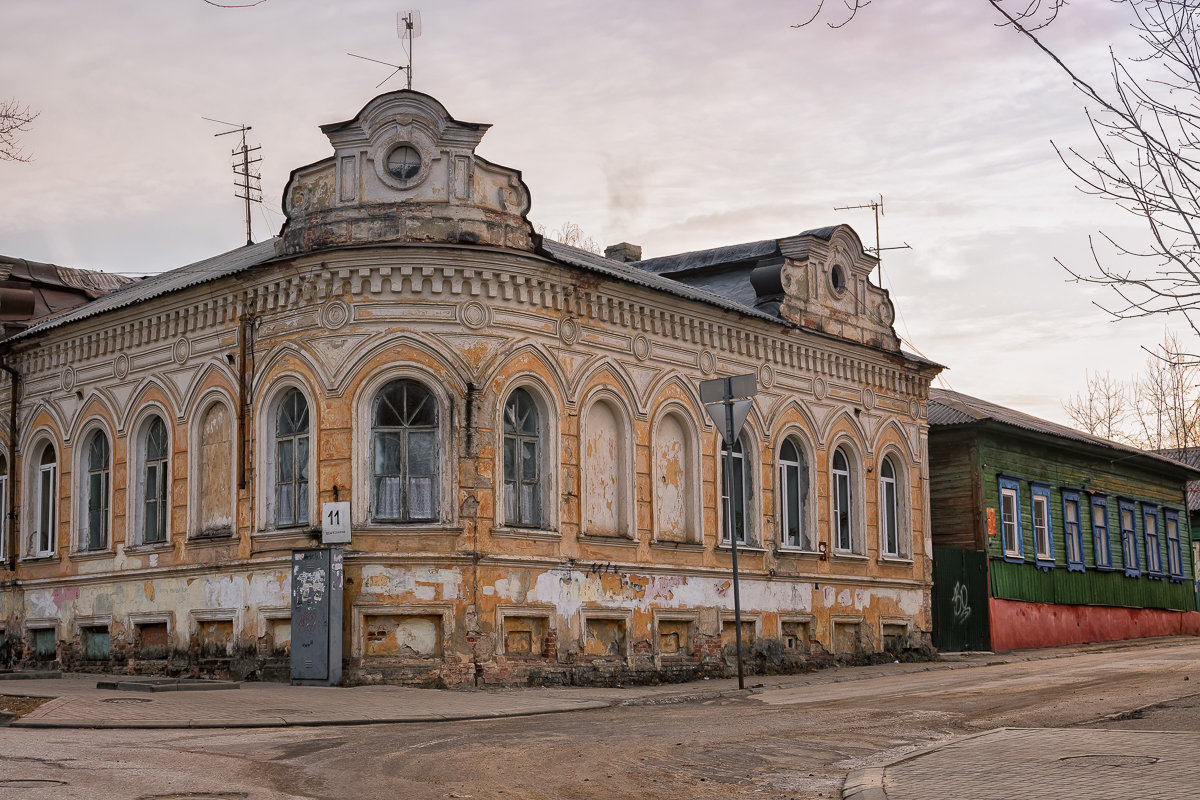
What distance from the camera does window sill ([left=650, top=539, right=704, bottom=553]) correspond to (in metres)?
21.0

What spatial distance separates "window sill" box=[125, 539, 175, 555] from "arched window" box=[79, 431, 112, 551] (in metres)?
1.04

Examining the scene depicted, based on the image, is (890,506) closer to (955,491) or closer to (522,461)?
(955,491)

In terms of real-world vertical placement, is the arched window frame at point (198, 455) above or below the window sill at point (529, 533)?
above

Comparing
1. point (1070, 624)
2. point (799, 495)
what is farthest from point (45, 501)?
point (1070, 624)

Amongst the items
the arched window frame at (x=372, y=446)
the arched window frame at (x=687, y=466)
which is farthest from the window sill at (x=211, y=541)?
the arched window frame at (x=687, y=466)

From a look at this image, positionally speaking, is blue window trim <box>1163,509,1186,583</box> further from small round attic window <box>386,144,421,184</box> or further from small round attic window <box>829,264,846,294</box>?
small round attic window <box>386,144,421,184</box>

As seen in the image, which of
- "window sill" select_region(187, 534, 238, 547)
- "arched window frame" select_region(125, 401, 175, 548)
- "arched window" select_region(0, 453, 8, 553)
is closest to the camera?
"window sill" select_region(187, 534, 238, 547)

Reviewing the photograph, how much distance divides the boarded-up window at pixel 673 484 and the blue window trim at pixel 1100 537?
16.7 m

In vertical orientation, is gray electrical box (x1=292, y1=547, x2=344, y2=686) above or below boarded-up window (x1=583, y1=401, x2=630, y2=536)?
below

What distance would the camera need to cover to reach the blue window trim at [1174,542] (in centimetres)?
3959

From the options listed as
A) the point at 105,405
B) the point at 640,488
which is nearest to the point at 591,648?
the point at 640,488

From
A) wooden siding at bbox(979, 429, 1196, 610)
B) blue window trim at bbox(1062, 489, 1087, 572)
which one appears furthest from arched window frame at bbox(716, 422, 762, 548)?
blue window trim at bbox(1062, 489, 1087, 572)

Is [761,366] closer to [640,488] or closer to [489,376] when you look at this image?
[640,488]

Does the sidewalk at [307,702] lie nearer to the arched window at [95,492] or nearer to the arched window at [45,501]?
the arched window at [95,492]
